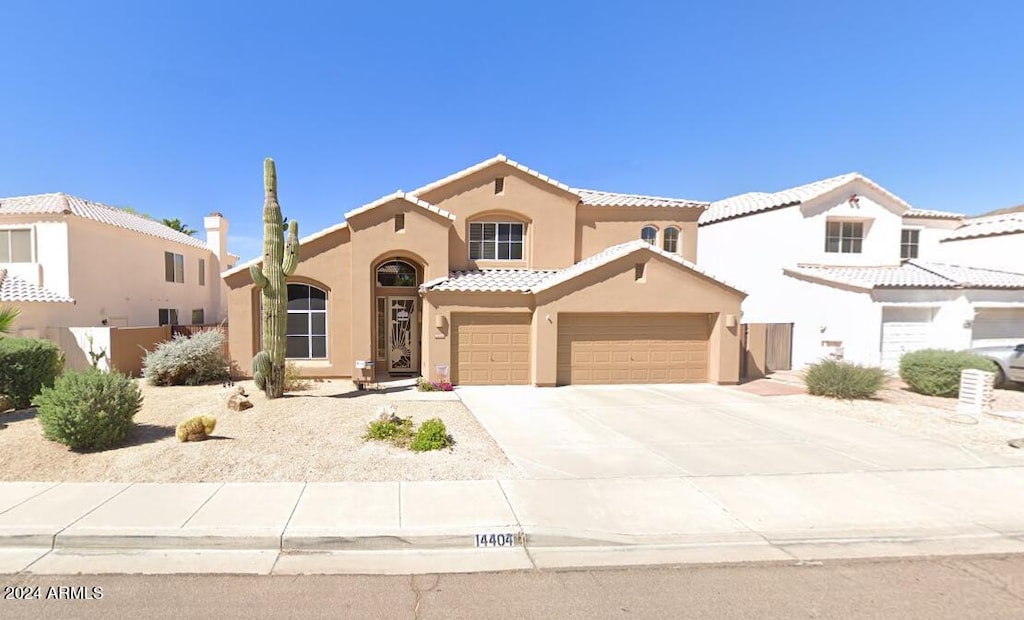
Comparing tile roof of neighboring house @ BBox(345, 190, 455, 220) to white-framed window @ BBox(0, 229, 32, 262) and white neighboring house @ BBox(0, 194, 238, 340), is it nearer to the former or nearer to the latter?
white neighboring house @ BBox(0, 194, 238, 340)

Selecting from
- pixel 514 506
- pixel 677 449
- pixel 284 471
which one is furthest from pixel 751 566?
pixel 284 471

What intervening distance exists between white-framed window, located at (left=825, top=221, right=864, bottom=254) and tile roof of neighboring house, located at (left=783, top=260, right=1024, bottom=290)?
2.82 ft

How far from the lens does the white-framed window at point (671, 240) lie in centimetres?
1836

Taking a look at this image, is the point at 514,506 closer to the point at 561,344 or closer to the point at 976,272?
the point at 561,344

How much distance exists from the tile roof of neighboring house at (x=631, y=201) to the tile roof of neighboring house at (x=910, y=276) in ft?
16.5

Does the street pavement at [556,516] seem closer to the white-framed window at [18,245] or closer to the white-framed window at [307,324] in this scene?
the white-framed window at [307,324]

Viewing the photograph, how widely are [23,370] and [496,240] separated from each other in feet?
42.1

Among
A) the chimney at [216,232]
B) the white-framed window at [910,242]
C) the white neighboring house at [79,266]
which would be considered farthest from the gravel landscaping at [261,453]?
the white-framed window at [910,242]

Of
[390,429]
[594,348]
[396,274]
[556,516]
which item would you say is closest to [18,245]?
[396,274]

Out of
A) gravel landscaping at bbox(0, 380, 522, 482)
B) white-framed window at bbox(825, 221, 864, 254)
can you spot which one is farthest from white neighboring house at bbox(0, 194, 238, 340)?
white-framed window at bbox(825, 221, 864, 254)

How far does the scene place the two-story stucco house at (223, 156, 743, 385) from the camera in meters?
13.9

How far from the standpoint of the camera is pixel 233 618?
363cm

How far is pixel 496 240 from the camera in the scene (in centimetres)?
1675

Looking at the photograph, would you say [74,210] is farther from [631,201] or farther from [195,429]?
[631,201]
